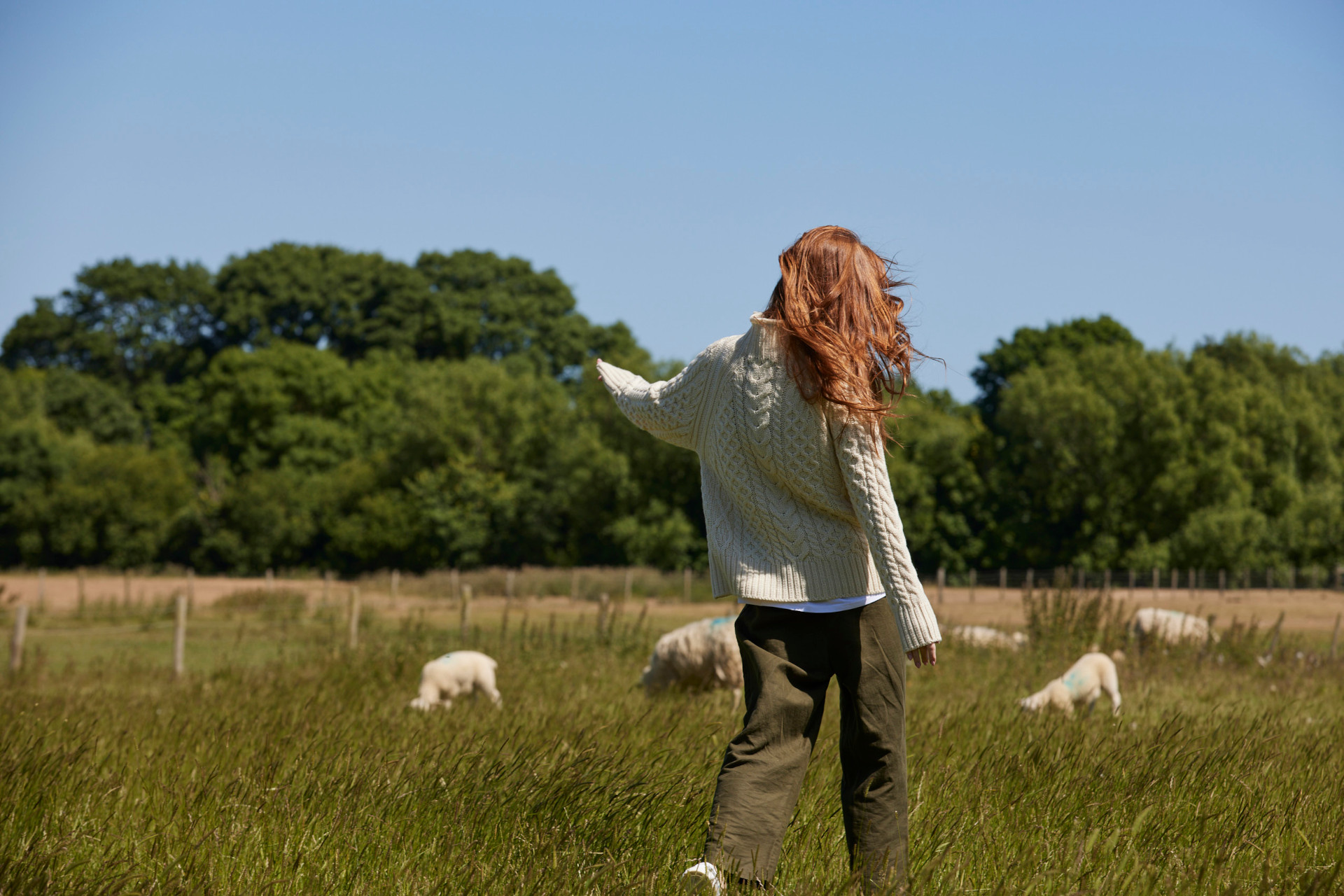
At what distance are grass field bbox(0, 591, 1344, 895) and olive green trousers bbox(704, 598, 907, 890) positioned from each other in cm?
15

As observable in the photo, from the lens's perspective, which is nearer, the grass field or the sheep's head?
the grass field

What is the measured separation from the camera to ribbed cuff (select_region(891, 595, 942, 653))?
2525 mm

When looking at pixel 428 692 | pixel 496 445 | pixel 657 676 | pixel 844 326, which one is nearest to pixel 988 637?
pixel 657 676

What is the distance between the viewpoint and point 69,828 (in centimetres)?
289

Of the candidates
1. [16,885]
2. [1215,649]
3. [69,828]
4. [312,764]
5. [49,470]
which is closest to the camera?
[16,885]

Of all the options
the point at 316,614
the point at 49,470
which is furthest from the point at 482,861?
the point at 49,470

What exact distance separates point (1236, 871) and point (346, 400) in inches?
2508

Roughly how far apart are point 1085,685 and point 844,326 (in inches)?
241

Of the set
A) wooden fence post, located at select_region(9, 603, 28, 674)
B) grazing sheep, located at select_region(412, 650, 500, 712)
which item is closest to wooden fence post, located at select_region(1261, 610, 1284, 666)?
grazing sheep, located at select_region(412, 650, 500, 712)

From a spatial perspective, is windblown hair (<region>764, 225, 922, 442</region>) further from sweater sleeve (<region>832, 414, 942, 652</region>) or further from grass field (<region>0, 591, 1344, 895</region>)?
grass field (<region>0, 591, 1344, 895</region>)

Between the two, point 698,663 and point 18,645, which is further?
point 18,645

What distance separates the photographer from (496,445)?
54094 mm

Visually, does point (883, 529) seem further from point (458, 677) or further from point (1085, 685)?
point (458, 677)

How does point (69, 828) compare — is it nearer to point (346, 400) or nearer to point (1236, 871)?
point (1236, 871)
